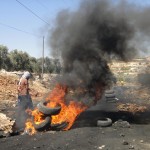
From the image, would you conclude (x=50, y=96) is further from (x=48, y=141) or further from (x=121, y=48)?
(x=121, y=48)

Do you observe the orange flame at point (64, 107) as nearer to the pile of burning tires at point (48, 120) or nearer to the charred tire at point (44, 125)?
the pile of burning tires at point (48, 120)

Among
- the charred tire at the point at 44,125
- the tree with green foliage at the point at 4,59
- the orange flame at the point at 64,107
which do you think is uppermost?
the tree with green foliage at the point at 4,59

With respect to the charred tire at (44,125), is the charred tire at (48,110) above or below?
above

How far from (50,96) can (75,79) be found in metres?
1.38

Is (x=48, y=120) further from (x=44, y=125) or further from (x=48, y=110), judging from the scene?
(x=48, y=110)

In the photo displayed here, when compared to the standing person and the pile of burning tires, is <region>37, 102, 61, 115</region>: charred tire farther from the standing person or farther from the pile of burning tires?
the standing person

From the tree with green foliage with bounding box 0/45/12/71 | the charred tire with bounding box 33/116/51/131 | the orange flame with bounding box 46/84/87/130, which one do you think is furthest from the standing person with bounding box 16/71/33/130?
the tree with green foliage with bounding box 0/45/12/71

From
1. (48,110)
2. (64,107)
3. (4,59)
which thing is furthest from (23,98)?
(4,59)

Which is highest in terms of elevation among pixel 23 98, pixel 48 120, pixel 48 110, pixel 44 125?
pixel 23 98

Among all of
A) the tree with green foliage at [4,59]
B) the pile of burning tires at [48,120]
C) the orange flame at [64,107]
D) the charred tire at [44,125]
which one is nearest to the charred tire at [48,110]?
the pile of burning tires at [48,120]

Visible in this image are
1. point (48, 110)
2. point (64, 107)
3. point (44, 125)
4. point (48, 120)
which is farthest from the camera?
point (64, 107)

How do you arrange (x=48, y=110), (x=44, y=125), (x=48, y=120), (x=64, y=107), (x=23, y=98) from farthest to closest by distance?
(x=23, y=98)
(x=64, y=107)
(x=48, y=110)
(x=48, y=120)
(x=44, y=125)

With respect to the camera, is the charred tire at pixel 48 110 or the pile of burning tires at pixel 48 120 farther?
the charred tire at pixel 48 110

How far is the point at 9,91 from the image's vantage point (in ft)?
88.2
